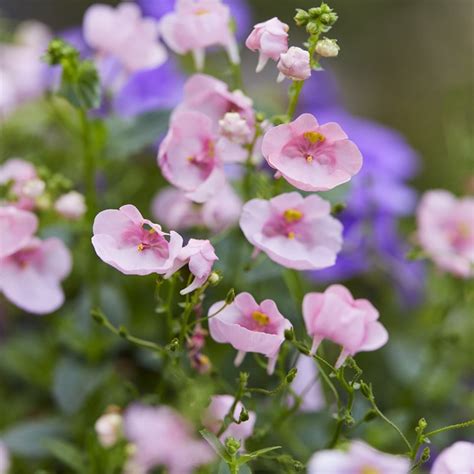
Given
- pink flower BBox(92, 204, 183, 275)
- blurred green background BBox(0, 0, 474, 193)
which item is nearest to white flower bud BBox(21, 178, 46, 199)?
pink flower BBox(92, 204, 183, 275)

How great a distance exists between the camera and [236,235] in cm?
55

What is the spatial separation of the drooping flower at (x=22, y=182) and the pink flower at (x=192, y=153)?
0.09 meters

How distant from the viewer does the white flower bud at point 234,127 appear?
1.37 feet

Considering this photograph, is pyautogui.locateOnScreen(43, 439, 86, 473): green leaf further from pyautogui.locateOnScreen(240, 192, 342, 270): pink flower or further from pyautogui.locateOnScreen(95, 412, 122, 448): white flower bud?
pyautogui.locateOnScreen(240, 192, 342, 270): pink flower

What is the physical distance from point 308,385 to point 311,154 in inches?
9.4

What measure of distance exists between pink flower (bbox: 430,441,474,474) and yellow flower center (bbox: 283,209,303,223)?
137mm

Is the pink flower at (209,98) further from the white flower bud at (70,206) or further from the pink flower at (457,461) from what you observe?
the pink flower at (457,461)

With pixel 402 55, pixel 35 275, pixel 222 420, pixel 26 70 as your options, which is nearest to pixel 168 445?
pixel 222 420

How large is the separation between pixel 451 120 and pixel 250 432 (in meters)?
0.92

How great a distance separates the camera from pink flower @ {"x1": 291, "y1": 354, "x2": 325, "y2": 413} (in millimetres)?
589

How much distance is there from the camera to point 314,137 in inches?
15.7

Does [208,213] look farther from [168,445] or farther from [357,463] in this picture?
[357,463]

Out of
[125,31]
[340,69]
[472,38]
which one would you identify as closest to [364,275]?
[125,31]

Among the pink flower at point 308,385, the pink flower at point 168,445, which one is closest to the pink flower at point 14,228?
the pink flower at point 168,445
